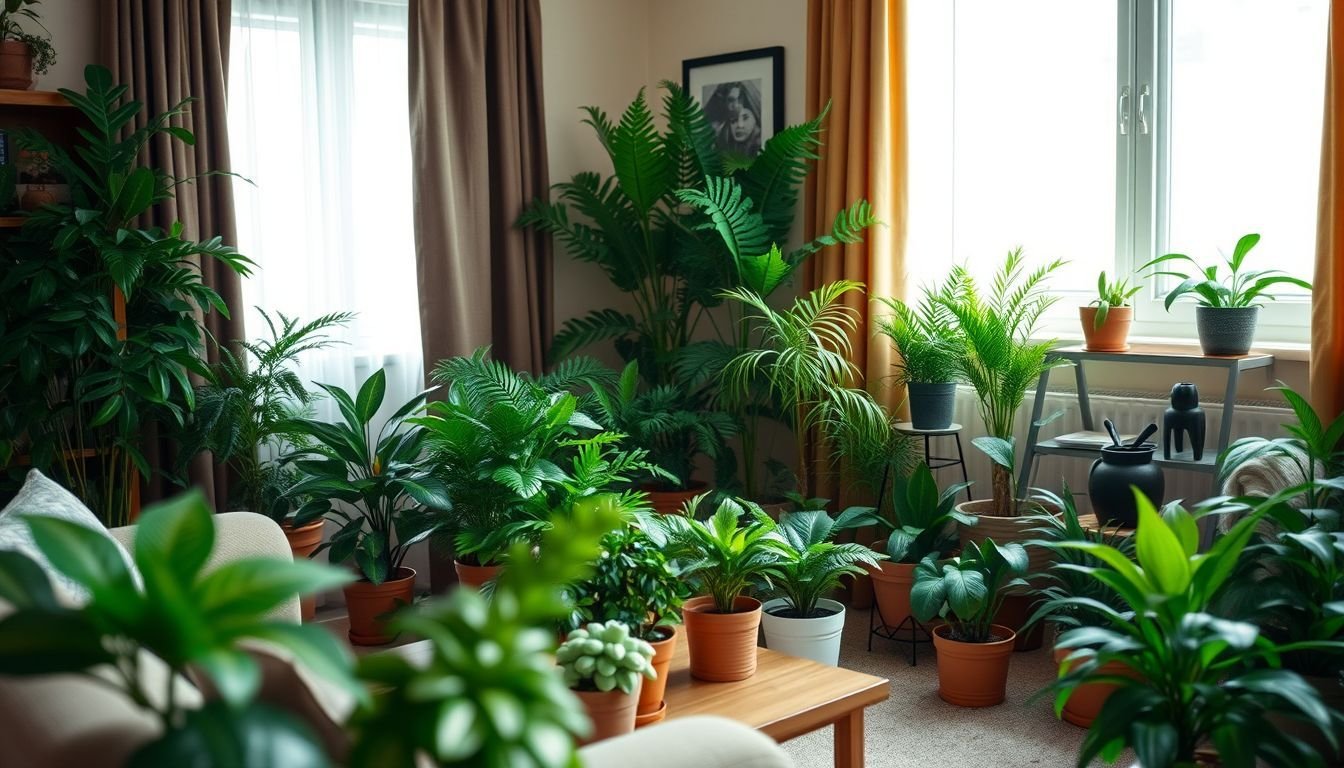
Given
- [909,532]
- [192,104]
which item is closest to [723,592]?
[909,532]

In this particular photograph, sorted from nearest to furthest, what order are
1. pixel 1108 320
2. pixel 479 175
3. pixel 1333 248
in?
pixel 1333 248
pixel 1108 320
pixel 479 175

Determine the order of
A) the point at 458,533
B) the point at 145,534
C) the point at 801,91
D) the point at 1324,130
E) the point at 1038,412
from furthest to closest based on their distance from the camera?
the point at 801,91 < the point at 1038,412 < the point at 458,533 < the point at 1324,130 < the point at 145,534

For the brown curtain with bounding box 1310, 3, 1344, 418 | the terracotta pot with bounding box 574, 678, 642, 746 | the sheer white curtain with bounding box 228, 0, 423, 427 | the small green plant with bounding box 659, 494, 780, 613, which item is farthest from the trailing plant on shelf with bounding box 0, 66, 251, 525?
the brown curtain with bounding box 1310, 3, 1344, 418

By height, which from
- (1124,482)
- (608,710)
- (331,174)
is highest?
(331,174)

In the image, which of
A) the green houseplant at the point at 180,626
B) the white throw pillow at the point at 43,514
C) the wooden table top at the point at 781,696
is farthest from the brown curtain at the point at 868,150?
the green houseplant at the point at 180,626

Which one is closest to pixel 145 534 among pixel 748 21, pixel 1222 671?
pixel 1222 671

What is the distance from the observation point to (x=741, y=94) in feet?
15.1

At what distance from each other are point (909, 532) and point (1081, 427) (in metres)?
0.74

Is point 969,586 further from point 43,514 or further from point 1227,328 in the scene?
point 43,514

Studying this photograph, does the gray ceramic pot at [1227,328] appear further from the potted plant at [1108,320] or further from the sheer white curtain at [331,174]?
the sheer white curtain at [331,174]

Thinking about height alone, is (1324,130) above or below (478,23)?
below

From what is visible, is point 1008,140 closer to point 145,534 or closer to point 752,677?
point 752,677

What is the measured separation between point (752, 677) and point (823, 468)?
1865 millimetres

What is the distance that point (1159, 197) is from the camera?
147 inches
